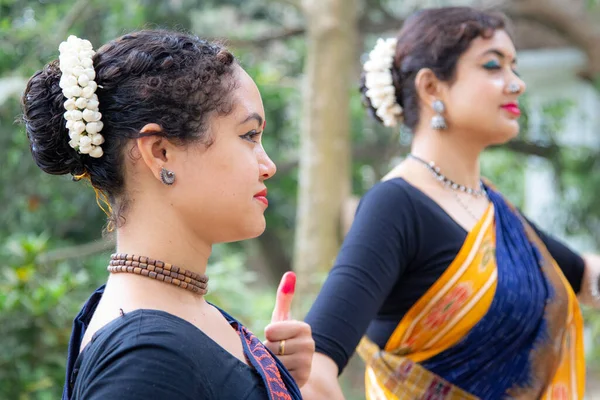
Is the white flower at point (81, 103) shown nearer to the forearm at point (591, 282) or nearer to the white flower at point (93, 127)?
the white flower at point (93, 127)

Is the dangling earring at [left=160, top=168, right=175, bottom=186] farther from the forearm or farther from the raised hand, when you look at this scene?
the forearm

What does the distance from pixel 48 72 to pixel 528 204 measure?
7520 mm

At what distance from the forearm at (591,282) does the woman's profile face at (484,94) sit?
1.72 ft

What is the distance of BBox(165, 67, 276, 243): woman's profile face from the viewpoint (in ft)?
4.38

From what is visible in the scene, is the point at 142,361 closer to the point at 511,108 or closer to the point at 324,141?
the point at 511,108

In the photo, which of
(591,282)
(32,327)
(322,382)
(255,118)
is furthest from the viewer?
(32,327)

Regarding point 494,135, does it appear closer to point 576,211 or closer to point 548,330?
point 548,330

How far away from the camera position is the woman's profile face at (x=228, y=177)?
4.38 ft

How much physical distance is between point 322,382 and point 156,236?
662 millimetres

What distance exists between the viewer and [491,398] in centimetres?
218

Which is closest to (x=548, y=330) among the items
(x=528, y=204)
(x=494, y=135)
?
(x=494, y=135)

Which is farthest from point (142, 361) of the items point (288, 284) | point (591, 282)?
point (591, 282)

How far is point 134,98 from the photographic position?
1.30 meters

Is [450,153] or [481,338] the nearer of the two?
[481,338]
